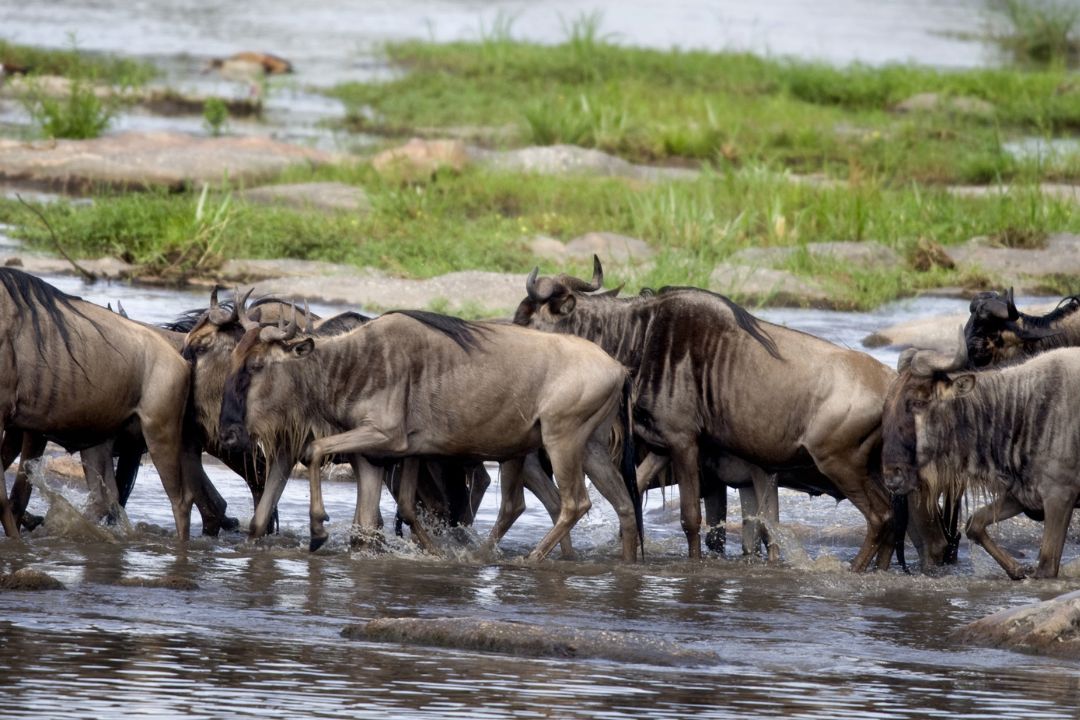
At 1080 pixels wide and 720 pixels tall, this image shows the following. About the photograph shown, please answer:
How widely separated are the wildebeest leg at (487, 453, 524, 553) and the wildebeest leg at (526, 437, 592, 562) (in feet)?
1.17

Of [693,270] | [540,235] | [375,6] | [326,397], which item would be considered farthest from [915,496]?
[375,6]

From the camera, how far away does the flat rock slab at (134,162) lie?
64.3ft

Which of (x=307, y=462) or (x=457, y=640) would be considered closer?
(x=457, y=640)

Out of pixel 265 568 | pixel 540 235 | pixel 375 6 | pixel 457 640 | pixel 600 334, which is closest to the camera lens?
pixel 457 640

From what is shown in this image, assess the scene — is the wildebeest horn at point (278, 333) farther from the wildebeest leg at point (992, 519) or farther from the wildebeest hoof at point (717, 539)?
the wildebeest leg at point (992, 519)

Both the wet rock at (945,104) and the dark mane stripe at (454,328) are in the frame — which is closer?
the dark mane stripe at (454,328)

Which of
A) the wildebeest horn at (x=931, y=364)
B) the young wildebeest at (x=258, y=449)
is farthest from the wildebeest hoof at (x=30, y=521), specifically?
the wildebeest horn at (x=931, y=364)

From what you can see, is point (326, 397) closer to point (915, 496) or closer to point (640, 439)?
point (640, 439)

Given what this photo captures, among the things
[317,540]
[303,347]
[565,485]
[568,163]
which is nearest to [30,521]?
[317,540]

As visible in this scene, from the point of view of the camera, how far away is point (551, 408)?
29.8ft

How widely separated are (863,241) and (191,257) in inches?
239

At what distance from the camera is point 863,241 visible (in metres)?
17.6

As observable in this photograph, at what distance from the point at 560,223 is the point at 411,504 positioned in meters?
8.76

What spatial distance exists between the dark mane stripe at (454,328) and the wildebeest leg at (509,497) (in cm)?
70
